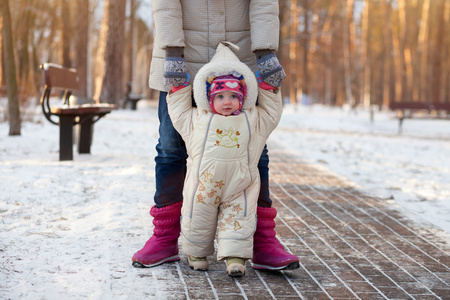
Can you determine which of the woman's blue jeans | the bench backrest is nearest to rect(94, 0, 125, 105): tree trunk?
the bench backrest

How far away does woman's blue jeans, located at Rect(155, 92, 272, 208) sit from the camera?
343cm

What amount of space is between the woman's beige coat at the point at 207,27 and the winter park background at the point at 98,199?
3.65 ft

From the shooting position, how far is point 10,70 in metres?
9.50

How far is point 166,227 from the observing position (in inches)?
137

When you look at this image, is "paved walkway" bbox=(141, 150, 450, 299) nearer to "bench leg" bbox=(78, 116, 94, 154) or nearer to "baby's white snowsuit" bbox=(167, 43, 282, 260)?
"baby's white snowsuit" bbox=(167, 43, 282, 260)

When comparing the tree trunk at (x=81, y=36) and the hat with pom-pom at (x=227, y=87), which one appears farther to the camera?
the tree trunk at (x=81, y=36)

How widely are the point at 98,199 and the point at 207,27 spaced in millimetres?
2387

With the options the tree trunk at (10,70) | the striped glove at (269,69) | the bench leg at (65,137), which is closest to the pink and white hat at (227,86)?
the striped glove at (269,69)

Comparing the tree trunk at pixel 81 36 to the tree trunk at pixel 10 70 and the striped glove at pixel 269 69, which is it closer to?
the tree trunk at pixel 10 70

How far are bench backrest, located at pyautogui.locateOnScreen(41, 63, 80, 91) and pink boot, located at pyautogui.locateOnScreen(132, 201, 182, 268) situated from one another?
166 inches

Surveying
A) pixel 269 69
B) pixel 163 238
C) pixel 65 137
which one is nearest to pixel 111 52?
pixel 65 137

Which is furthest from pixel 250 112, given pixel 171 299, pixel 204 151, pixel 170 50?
pixel 171 299

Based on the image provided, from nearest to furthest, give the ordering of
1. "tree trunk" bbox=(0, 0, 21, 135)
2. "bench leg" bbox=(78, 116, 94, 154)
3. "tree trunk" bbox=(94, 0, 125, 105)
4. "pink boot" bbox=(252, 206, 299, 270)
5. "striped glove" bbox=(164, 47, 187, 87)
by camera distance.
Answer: "striped glove" bbox=(164, 47, 187, 87) < "pink boot" bbox=(252, 206, 299, 270) < "bench leg" bbox=(78, 116, 94, 154) < "tree trunk" bbox=(0, 0, 21, 135) < "tree trunk" bbox=(94, 0, 125, 105)

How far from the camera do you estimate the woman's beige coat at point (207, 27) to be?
3277mm
